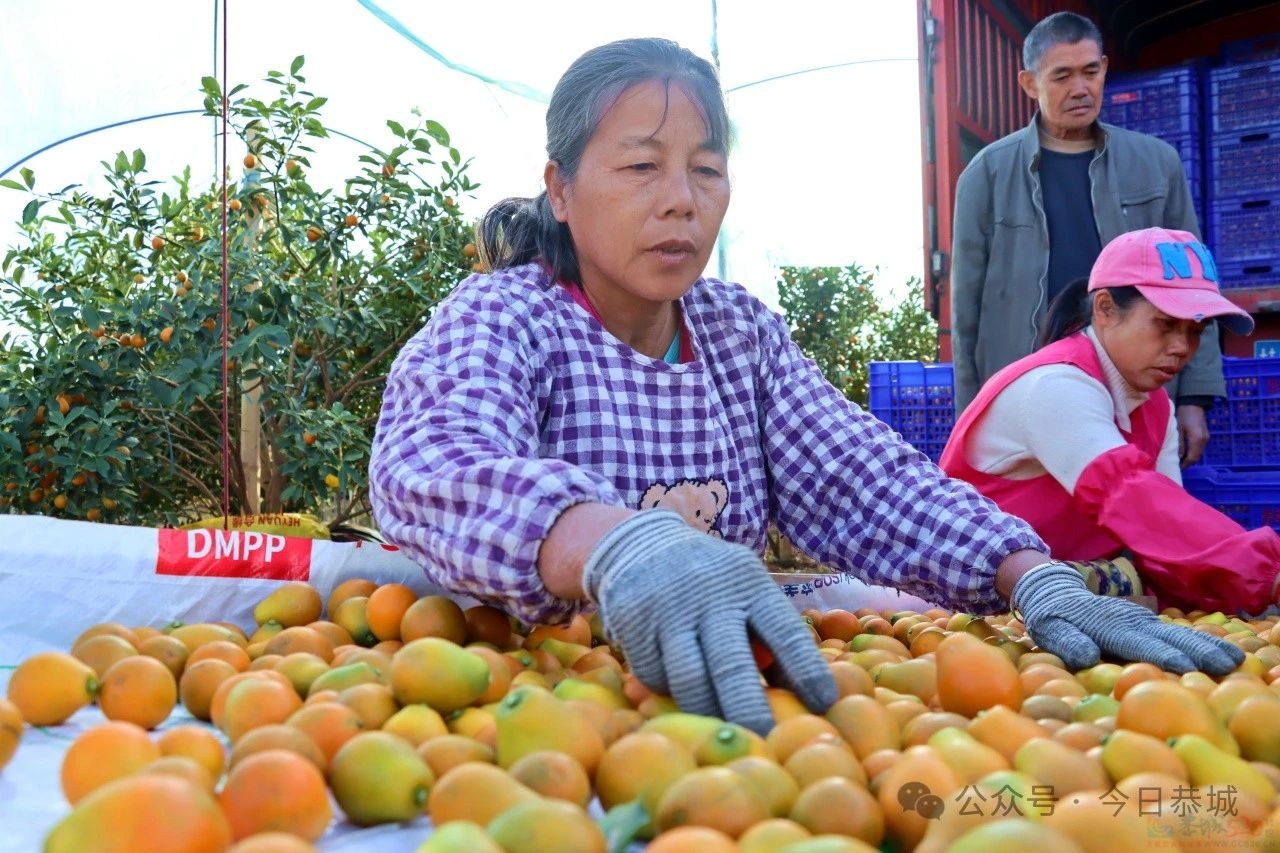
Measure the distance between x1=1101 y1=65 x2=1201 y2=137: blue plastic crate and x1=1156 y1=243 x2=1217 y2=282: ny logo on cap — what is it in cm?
256

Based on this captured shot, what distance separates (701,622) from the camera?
42.2 inches

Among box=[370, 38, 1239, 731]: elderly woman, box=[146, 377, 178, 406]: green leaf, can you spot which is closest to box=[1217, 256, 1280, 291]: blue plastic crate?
box=[370, 38, 1239, 731]: elderly woman

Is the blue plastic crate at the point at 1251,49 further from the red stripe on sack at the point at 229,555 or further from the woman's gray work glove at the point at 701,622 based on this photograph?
the woman's gray work glove at the point at 701,622

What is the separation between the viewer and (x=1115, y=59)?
598 centimetres

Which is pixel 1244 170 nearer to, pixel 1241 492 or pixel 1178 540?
pixel 1241 492

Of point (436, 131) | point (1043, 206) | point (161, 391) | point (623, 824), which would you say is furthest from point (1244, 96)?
point (623, 824)

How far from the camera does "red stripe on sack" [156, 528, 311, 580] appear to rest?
5.73 ft

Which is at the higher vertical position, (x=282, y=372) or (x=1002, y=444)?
(x=282, y=372)

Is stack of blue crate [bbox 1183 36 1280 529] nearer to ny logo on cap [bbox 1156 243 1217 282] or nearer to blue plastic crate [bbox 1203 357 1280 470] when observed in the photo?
blue plastic crate [bbox 1203 357 1280 470]

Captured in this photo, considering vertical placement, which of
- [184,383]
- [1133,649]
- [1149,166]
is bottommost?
[1133,649]

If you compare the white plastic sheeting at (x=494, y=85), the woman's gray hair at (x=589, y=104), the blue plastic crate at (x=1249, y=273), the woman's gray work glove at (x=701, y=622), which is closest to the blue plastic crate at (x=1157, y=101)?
the blue plastic crate at (x=1249, y=273)

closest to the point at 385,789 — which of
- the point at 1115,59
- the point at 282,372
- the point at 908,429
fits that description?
the point at 908,429

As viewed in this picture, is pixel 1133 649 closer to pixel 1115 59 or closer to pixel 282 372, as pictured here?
pixel 282 372

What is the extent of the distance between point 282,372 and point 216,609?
3017 mm
